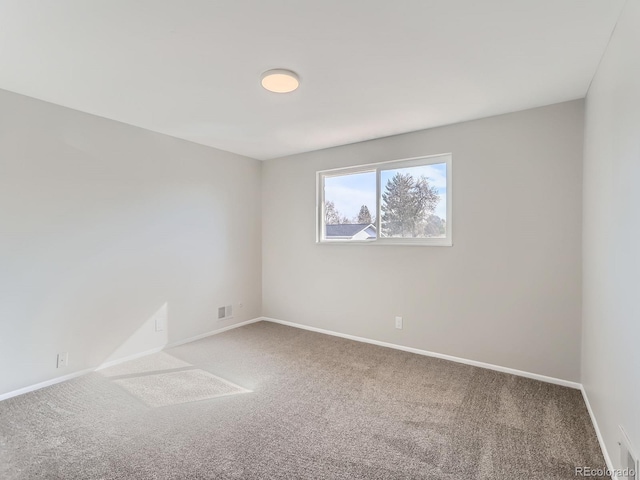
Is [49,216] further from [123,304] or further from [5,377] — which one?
[5,377]

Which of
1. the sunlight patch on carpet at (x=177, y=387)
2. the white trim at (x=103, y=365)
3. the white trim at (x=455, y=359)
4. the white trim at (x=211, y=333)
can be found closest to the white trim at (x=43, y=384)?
the white trim at (x=103, y=365)

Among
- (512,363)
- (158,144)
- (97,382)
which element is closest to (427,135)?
(512,363)

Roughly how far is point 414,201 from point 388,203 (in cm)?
31

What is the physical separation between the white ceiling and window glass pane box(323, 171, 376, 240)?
1.01 m

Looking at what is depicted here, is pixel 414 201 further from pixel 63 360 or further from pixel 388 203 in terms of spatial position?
pixel 63 360

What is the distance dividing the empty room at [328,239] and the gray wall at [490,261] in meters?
0.02

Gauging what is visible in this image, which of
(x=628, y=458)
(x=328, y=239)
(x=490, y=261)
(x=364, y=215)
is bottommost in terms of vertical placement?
(x=628, y=458)

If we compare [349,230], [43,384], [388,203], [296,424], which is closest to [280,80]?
[388,203]

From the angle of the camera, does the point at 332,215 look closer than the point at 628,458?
No

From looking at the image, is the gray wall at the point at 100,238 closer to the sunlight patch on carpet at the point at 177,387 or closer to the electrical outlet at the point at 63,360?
the electrical outlet at the point at 63,360

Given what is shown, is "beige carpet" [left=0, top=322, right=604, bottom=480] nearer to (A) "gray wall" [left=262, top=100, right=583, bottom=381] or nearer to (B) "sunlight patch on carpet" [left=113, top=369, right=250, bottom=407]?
(B) "sunlight patch on carpet" [left=113, top=369, right=250, bottom=407]

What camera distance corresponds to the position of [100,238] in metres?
2.95

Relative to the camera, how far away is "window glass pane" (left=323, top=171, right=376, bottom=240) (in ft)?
12.4

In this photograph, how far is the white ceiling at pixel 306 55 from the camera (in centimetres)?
157
